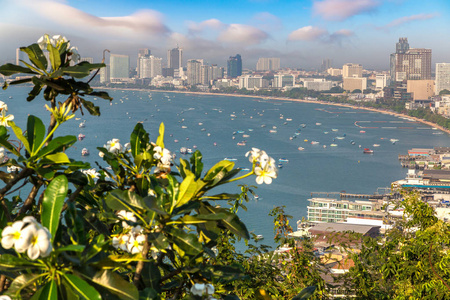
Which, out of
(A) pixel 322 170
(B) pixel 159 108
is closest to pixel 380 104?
(B) pixel 159 108

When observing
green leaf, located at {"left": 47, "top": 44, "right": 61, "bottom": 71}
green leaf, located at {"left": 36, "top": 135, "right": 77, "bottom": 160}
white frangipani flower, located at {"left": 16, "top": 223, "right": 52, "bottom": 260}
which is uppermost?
green leaf, located at {"left": 47, "top": 44, "right": 61, "bottom": 71}

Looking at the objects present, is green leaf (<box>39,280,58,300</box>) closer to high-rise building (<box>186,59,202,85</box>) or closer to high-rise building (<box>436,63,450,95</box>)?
high-rise building (<box>436,63,450,95</box>)

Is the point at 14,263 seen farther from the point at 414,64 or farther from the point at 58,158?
the point at 414,64

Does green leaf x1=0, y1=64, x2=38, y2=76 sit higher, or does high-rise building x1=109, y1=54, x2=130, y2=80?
high-rise building x1=109, y1=54, x2=130, y2=80

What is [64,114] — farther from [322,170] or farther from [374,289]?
[322,170]

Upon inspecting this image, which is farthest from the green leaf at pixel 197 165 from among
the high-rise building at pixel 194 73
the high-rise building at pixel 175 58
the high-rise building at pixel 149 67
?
the high-rise building at pixel 175 58

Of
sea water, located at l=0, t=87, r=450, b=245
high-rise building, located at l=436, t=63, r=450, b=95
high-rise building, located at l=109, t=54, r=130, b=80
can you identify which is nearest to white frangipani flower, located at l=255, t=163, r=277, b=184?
sea water, located at l=0, t=87, r=450, b=245

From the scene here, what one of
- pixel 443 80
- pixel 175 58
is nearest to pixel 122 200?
pixel 443 80
